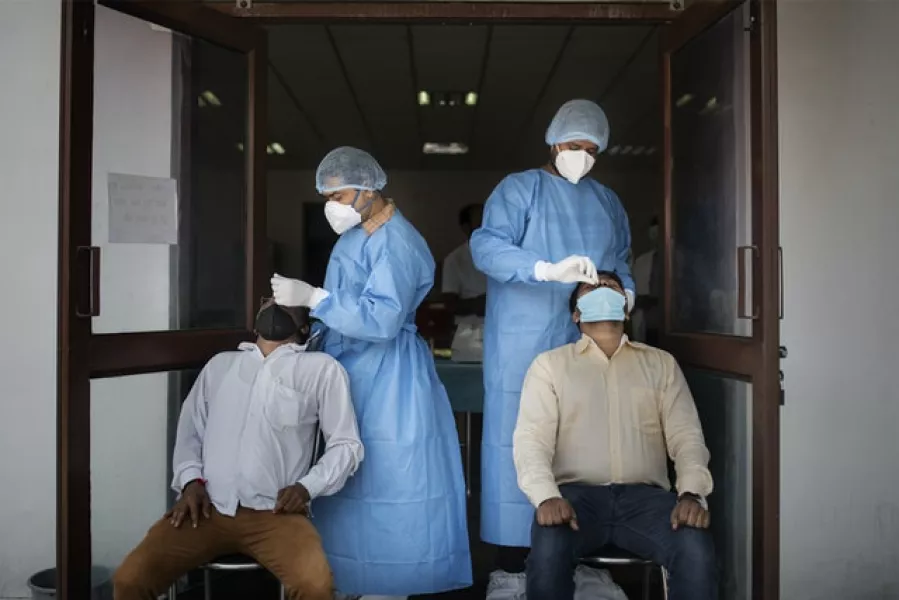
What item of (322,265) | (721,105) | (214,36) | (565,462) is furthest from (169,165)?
(322,265)

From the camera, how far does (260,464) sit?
2.32 metres

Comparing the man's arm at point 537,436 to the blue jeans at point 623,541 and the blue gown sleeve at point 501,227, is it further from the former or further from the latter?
the blue gown sleeve at point 501,227

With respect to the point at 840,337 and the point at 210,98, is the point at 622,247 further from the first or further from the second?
the point at 210,98

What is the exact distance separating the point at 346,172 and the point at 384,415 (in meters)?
0.73

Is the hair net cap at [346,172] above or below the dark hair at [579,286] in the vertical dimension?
above

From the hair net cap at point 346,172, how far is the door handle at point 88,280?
26.7 inches

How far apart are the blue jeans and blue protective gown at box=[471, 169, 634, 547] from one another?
0.35m

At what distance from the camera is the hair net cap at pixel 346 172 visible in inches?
102

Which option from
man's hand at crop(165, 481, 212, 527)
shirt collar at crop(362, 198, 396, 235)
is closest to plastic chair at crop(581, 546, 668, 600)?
man's hand at crop(165, 481, 212, 527)

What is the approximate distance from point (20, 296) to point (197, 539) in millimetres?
1294

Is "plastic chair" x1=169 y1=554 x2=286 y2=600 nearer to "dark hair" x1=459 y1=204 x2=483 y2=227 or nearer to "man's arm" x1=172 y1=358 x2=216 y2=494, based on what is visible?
"man's arm" x1=172 y1=358 x2=216 y2=494

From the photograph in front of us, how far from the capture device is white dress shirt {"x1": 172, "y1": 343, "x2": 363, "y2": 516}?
2.31 meters

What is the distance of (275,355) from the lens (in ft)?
8.09

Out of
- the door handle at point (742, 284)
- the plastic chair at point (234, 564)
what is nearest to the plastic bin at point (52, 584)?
the plastic chair at point (234, 564)
